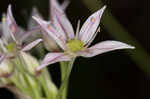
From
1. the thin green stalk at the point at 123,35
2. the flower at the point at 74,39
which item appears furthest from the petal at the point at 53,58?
the thin green stalk at the point at 123,35

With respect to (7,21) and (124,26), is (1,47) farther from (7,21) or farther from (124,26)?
(124,26)

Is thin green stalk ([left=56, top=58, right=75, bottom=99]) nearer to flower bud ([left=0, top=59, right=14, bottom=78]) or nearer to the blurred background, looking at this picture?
flower bud ([left=0, top=59, right=14, bottom=78])

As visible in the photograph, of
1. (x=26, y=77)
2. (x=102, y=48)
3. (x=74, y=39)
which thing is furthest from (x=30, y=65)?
(x=102, y=48)

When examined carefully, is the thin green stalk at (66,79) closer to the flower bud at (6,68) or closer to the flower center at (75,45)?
the flower center at (75,45)

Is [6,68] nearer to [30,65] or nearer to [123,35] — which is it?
[30,65]

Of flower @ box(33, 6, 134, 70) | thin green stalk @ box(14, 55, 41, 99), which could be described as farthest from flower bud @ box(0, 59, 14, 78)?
flower @ box(33, 6, 134, 70)

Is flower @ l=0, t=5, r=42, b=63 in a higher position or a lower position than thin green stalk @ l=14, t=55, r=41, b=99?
higher

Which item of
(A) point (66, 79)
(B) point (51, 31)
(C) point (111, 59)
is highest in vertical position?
(B) point (51, 31)
